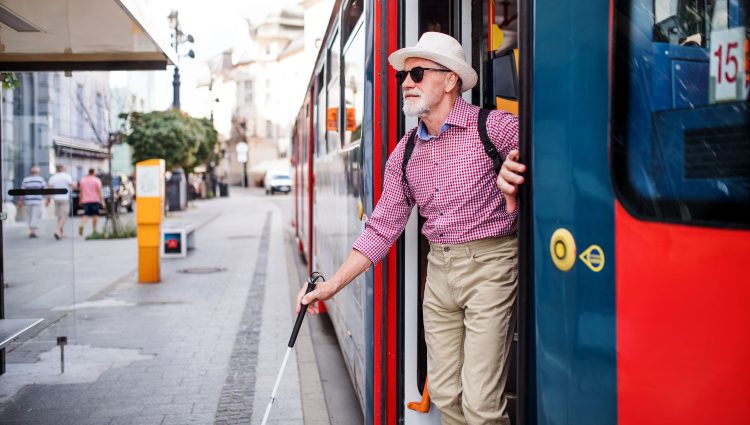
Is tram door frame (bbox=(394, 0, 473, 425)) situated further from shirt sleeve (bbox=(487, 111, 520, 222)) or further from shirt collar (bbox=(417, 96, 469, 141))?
shirt sleeve (bbox=(487, 111, 520, 222))

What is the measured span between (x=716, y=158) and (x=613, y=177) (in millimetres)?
280

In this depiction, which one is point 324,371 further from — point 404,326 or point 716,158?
point 716,158

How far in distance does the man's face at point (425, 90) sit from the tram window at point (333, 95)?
2.30 m

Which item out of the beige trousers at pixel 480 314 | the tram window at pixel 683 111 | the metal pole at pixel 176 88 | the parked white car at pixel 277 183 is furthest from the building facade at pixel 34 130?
the parked white car at pixel 277 183

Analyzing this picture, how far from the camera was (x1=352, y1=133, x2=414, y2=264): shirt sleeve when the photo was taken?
306 centimetres

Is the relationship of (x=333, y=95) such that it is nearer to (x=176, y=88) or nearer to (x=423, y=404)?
(x=423, y=404)

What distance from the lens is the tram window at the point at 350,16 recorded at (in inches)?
166

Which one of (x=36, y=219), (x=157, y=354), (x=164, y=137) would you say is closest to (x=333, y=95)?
(x=157, y=354)

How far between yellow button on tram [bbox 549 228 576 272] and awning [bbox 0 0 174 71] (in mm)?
3520

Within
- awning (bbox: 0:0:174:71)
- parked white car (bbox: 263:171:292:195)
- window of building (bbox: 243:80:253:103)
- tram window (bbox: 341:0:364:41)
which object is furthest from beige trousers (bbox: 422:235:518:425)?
window of building (bbox: 243:80:253:103)

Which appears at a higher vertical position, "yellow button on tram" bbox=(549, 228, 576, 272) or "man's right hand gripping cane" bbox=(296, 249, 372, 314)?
"yellow button on tram" bbox=(549, 228, 576, 272)

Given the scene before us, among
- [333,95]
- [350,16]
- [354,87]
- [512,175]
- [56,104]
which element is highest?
[350,16]

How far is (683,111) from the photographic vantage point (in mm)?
1596

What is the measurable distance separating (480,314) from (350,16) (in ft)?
8.22
